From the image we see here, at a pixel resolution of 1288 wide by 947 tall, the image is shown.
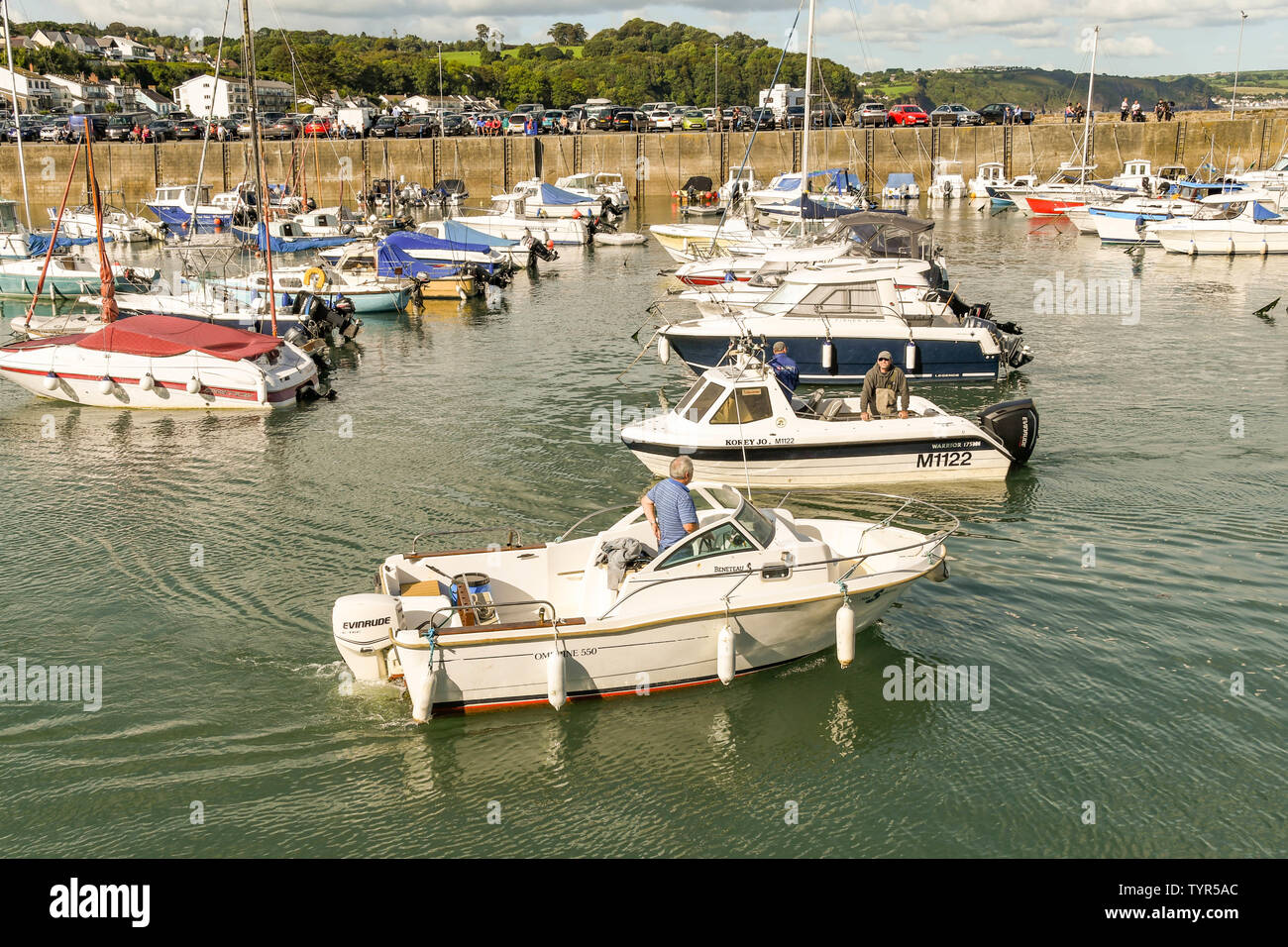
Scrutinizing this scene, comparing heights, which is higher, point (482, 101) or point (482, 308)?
point (482, 101)

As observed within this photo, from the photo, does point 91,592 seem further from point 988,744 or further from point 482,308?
point 482,308

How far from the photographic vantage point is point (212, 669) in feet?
39.2

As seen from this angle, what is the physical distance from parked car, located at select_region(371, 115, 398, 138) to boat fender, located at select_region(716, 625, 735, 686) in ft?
222

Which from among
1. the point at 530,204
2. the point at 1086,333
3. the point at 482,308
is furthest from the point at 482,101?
the point at 1086,333

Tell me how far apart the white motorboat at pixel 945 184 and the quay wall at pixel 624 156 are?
115cm

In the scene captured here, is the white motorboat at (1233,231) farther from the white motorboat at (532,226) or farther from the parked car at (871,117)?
the parked car at (871,117)

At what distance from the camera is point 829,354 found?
22.9 m

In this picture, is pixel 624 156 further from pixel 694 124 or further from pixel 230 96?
pixel 230 96

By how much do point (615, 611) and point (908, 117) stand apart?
66553 mm

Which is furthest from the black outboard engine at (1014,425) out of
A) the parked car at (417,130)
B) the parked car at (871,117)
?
the parked car at (417,130)

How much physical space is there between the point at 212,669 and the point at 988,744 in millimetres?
8097

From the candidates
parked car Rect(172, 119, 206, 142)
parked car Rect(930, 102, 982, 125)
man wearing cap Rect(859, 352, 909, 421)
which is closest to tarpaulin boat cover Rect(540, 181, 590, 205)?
parked car Rect(930, 102, 982, 125)
